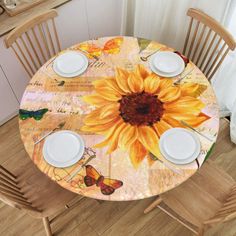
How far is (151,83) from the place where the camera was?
5.08 feet

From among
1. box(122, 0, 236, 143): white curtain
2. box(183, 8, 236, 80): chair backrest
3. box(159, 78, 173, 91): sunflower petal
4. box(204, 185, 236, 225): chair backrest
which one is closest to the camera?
box(204, 185, 236, 225): chair backrest

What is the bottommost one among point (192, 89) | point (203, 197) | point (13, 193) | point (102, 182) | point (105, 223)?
point (105, 223)

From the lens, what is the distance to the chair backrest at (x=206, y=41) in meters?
1.65

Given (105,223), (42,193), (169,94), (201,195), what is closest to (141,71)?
(169,94)

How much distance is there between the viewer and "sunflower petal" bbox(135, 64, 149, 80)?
5.18 feet

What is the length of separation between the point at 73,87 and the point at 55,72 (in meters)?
0.15

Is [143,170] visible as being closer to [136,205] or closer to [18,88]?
[136,205]

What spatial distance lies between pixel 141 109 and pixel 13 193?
2.48 ft

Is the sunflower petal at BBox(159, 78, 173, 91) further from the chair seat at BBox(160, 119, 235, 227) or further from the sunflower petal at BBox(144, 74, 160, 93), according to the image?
the chair seat at BBox(160, 119, 235, 227)

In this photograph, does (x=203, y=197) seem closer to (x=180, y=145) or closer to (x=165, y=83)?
(x=180, y=145)

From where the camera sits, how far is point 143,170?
1279 millimetres

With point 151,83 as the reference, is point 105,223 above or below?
below

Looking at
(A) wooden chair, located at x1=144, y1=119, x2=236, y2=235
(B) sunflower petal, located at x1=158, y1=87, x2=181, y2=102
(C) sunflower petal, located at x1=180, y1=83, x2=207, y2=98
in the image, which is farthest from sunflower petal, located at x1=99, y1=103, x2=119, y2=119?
(A) wooden chair, located at x1=144, y1=119, x2=236, y2=235

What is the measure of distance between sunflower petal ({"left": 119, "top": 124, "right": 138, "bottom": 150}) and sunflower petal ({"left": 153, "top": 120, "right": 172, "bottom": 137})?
0.35 ft
